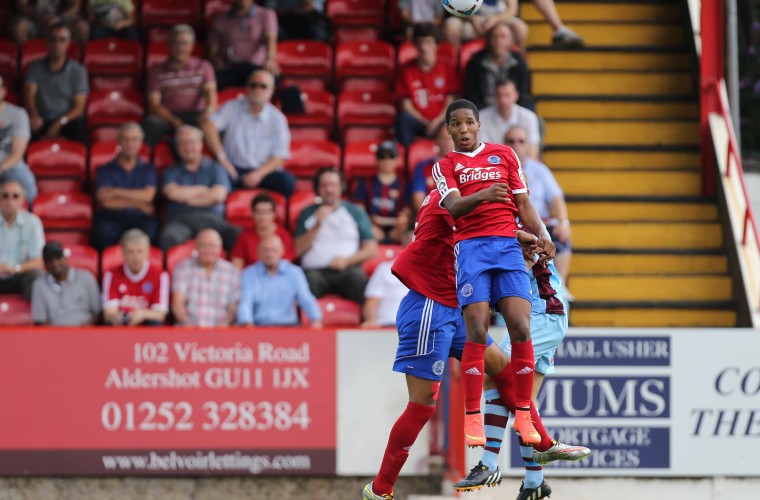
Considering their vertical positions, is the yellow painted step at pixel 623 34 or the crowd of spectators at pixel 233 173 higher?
the yellow painted step at pixel 623 34

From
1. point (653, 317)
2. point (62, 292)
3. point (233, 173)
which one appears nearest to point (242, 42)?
point (233, 173)

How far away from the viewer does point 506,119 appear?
12.6 metres

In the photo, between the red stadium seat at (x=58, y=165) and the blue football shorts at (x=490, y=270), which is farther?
the red stadium seat at (x=58, y=165)

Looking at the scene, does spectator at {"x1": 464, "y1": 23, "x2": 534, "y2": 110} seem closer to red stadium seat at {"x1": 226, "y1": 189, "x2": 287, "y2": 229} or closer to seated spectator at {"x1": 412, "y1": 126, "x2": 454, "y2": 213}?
seated spectator at {"x1": 412, "y1": 126, "x2": 454, "y2": 213}

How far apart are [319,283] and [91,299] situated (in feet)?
6.03

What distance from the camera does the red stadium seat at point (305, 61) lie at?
14203 millimetres

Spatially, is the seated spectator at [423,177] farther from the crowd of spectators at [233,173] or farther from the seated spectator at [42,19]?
the seated spectator at [42,19]

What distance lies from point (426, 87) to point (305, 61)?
145cm

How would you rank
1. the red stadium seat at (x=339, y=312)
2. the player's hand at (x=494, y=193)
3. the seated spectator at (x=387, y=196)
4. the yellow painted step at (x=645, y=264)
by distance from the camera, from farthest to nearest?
the yellow painted step at (x=645, y=264), the seated spectator at (x=387, y=196), the red stadium seat at (x=339, y=312), the player's hand at (x=494, y=193)

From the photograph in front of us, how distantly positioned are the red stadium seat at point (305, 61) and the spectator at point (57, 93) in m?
1.88

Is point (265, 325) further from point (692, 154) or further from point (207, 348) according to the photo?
point (692, 154)

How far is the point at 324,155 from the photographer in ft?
44.0

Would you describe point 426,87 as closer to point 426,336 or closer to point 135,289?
point 135,289

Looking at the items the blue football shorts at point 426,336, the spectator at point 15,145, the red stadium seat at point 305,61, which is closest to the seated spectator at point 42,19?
the spectator at point 15,145
